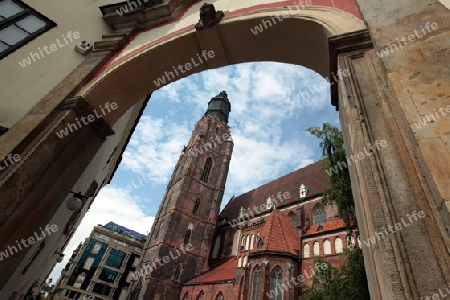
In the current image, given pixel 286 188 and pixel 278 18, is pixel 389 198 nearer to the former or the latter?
pixel 278 18

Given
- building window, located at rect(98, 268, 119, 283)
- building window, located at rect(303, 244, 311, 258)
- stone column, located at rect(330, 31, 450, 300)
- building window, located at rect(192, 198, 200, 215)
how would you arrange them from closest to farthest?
stone column, located at rect(330, 31, 450, 300) → building window, located at rect(303, 244, 311, 258) → building window, located at rect(192, 198, 200, 215) → building window, located at rect(98, 268, 119, 283)

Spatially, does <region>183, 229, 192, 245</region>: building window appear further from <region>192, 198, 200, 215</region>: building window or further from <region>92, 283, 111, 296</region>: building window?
<region>92, 283, 111, 296</region>: building window

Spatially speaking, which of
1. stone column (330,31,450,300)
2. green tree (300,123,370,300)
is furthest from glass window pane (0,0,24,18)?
green tree (300,123,370,300)

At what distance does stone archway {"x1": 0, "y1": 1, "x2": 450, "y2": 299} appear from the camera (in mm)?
1242

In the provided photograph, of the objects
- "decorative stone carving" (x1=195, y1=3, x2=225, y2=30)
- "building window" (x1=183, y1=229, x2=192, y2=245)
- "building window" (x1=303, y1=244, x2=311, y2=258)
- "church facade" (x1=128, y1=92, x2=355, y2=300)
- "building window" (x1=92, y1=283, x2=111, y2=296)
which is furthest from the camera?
"building window" (x1=92, y1=283, x2=111, y2=296)

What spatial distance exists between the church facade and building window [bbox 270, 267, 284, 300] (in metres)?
0.06

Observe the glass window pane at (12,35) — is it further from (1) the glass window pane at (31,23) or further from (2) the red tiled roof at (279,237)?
(2) the red tiled roof at (279,237)

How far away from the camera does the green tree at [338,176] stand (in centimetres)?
1105

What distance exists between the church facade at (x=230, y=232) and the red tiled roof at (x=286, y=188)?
139mm

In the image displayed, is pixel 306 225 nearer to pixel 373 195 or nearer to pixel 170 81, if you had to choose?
pixel 170 81

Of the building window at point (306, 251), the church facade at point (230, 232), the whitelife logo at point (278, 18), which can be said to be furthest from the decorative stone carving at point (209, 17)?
the building window at point (306, 251)

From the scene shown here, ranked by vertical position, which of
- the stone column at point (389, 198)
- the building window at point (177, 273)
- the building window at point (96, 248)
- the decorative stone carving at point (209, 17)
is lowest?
the stone column at point (389, 198)

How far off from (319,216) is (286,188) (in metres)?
8.34

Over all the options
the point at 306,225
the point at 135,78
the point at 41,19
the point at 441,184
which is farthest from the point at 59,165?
the point at 306,225
